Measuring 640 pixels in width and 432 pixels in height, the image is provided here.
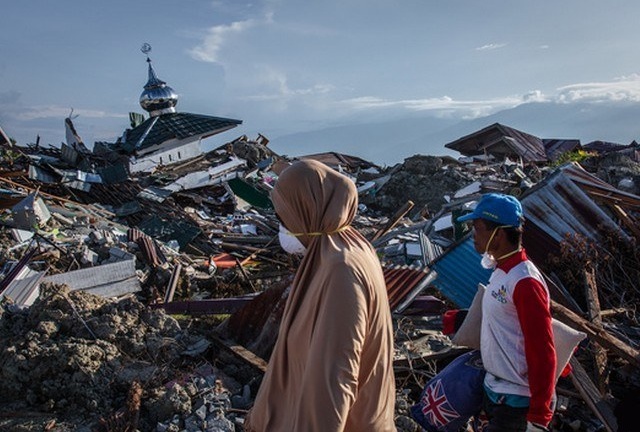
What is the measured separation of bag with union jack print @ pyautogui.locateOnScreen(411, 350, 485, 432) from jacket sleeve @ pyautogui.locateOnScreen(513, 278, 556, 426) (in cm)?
47

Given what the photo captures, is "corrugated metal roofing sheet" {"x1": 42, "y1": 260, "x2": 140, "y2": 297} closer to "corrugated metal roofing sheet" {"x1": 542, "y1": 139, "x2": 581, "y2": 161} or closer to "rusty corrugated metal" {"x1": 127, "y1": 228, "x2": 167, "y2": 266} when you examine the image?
"rusty corrugated metal" {"x1": 127, "y1": 228, "x2": 167, "y2": 266}

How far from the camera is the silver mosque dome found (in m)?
21.6

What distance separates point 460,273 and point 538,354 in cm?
428

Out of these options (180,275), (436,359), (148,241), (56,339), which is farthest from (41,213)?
(436,359)

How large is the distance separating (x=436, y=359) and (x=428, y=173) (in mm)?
14086

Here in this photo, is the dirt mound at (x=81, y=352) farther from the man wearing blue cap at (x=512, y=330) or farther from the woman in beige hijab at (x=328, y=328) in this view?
the man wearing blue cap at (x=512, y=330)

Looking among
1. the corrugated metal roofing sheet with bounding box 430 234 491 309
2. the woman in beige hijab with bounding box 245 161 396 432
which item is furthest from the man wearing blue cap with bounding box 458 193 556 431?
the corrugated metal roofing sheet with bounding box 430 234 491 309

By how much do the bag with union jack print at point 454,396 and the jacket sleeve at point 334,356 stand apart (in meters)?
1.31

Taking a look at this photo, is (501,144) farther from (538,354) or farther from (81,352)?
(538,354)

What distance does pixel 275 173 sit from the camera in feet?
58.5

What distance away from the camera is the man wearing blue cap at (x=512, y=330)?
217cm

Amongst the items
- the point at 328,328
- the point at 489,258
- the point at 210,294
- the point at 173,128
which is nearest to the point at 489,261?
the point at 489,258

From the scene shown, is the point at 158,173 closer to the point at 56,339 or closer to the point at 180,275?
the point at 180,275

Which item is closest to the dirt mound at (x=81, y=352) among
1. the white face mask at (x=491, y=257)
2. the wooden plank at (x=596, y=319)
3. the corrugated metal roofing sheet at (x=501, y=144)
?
the white face mask at (x=491, y=257)
